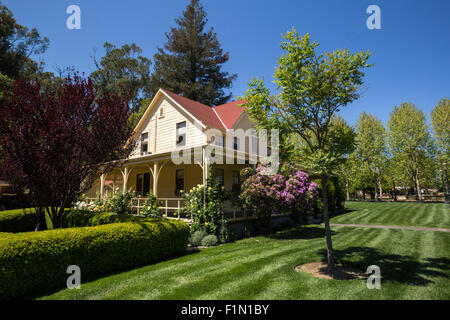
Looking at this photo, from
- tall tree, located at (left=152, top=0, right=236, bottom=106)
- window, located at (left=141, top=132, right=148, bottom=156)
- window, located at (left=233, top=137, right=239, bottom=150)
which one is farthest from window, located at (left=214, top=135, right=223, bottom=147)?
tall tree, located at (left=152, top=0, right=236, bottom=106)

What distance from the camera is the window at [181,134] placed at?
16.3 m

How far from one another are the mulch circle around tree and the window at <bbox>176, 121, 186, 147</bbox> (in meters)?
11.7

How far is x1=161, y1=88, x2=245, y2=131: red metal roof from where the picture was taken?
1644 cm

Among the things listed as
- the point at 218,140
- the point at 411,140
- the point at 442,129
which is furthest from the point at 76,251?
the point at 442,129

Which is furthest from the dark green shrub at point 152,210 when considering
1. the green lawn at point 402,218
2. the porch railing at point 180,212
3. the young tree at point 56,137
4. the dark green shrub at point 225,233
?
the green lawn at point 402,218

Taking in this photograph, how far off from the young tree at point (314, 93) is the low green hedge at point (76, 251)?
484 cm

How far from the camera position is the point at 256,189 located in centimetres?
1076

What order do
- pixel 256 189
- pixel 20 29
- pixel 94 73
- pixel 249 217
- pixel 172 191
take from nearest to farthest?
pixel 256 189, pixel 249 217, pixel 172 191, pixel 20 29, pixel 94 73

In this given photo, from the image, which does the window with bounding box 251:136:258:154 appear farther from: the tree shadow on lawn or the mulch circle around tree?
the mulch circle around tree

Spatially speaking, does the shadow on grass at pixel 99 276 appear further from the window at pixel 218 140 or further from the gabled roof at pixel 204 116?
the gabled roof at pixel 204 116

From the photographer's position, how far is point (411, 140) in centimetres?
3186
